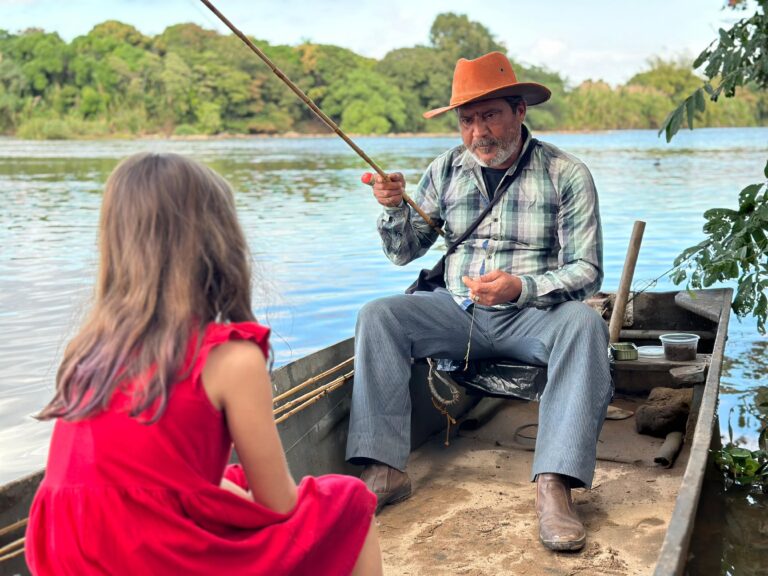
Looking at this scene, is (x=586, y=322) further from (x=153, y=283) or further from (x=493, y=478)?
(x=153, y=283)

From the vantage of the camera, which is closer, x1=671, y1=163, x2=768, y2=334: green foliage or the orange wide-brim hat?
the orange wide-brim hat

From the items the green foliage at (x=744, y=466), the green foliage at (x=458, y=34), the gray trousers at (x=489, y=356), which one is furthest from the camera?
the green foliage at (x=458, y=34)

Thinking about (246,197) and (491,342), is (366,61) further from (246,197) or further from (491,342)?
(491,342)

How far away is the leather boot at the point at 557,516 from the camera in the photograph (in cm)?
293

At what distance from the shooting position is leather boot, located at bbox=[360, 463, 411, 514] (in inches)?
130

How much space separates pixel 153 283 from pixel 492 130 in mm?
2273

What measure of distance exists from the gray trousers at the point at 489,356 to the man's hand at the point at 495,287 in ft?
0.48

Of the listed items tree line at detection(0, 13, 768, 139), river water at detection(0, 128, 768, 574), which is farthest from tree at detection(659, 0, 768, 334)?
tree line at detection(0, 13, 768, 139)

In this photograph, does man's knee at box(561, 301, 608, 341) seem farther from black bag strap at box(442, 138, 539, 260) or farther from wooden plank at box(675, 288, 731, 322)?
wooden plank at box(675, 288, 731, 322)

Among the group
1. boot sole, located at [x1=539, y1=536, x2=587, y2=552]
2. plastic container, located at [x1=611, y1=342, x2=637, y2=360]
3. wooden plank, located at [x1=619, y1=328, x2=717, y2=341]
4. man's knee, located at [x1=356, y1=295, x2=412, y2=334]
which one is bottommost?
boot sole, located at [x1=539, y1=536, x2=587, y2=552]

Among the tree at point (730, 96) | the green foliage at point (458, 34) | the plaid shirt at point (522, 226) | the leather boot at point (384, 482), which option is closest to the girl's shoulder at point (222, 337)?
the leather boot at point (384, 482)

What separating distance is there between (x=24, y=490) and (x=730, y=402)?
483 cm

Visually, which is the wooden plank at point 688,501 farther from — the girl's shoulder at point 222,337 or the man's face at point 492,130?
the man's face at point 492,130

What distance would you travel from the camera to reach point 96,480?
159cm
